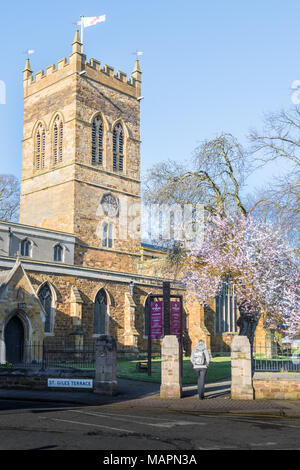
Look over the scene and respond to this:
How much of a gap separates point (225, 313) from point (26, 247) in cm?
1760

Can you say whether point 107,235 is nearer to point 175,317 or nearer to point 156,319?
point 156,319

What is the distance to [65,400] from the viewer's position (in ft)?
50.4

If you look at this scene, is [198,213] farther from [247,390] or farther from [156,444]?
[156,444]

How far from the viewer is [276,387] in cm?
1573

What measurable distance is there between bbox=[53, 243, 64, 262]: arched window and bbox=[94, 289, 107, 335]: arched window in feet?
16.4

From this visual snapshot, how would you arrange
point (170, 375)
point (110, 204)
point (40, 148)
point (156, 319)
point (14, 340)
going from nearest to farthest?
1. point (170, 375)
2. point (156, 319)
3. point (14, 340)
4. point (110, 204)
5. point (40, 148)

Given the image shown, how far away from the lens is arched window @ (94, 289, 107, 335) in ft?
109

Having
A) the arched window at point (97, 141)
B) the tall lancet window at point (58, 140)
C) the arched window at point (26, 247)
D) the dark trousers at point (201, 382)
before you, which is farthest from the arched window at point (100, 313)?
the dark trousers at point (201, 382)

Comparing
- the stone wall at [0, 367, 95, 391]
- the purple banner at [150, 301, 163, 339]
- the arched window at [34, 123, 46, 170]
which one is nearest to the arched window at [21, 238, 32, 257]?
the arched window at [34, 123, 46, 170]

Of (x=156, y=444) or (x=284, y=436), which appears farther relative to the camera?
(x=284, y=436)

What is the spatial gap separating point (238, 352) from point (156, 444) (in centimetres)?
779

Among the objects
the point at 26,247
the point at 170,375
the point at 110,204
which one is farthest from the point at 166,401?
the point at 110,204

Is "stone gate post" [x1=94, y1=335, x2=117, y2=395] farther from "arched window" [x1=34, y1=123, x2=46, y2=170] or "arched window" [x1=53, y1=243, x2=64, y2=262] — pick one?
"arched window" [x1=34, y1=123, x2=46, y2=170]
